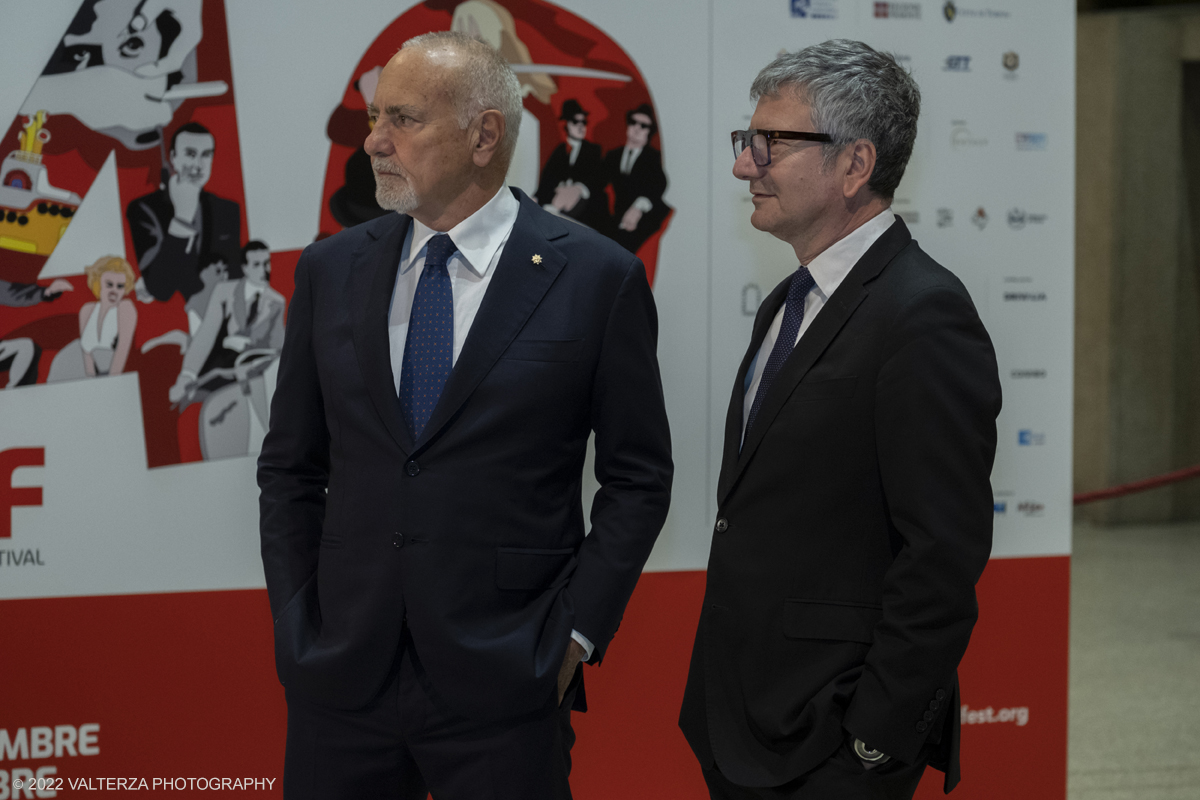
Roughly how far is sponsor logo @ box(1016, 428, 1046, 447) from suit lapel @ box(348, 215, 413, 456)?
2002 mm

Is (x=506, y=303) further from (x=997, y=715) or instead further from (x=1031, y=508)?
(x=997, y=715)

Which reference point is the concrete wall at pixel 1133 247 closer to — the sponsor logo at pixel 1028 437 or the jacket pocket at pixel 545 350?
the sponsor logo at pixel 1028 437

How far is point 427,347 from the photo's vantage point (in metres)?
1.81

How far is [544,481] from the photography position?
181cm

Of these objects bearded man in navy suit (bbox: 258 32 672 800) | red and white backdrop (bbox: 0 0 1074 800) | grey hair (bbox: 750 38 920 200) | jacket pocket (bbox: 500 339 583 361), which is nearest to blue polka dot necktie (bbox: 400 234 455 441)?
bearded man in navy suit (bbox: 258 32 672 800)

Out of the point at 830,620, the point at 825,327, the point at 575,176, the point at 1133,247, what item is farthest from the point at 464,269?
the point at 1133,247

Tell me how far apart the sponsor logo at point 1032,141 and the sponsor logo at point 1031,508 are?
3.37 ft

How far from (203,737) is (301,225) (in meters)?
1.36

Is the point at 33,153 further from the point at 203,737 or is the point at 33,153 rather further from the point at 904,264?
the point at 904,264

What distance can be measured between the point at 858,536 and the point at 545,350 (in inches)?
23.3

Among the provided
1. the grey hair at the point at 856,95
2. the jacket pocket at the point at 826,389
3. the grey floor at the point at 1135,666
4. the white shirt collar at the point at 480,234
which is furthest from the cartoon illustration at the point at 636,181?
the grey floor at the point at 1135,666

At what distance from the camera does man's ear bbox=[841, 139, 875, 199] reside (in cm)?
168

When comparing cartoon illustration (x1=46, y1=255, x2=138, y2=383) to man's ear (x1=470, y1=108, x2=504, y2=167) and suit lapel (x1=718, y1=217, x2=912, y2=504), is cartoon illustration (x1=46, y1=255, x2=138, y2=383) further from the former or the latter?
suit lapel (x1=718, y1=217, x2=912, y2=504)

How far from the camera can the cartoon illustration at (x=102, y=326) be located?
8.70ft
